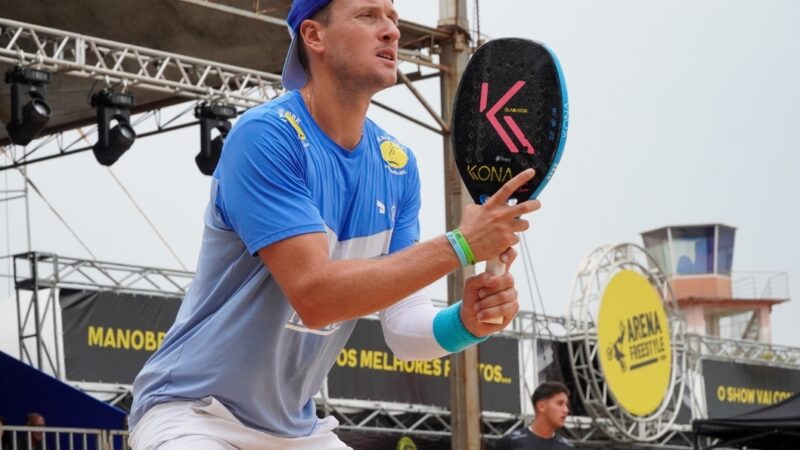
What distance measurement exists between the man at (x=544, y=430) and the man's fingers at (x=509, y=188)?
19.8 ft

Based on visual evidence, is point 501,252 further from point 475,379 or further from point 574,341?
point 574,341

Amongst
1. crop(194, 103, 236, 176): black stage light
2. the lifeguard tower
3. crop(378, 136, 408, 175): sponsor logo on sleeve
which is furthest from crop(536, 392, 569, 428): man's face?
the lifeguard tower

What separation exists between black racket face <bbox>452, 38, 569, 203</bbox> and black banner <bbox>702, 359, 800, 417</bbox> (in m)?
19.4

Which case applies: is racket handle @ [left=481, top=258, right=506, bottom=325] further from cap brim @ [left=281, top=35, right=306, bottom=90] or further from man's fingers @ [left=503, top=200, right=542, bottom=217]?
cap brim @ [left=281, top=35, right=306, bottom=90]

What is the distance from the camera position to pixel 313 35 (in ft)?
10.1

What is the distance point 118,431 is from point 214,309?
349 inches

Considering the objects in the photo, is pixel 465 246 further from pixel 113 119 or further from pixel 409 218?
pixel 113 119

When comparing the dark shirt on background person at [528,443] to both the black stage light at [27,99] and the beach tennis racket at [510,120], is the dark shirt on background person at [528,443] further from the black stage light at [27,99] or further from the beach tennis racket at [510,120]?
the beach tennis racket at [510,120]

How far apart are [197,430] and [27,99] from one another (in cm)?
903

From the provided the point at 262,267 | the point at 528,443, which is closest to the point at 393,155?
the point at 262,267

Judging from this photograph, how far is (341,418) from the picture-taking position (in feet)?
48.9

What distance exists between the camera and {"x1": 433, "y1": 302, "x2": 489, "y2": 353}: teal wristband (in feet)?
10.1

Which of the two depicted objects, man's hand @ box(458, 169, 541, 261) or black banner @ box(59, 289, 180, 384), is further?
black banner @ box(59, 289, 180, 384)

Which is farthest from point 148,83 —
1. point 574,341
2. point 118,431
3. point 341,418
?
point 574,341
